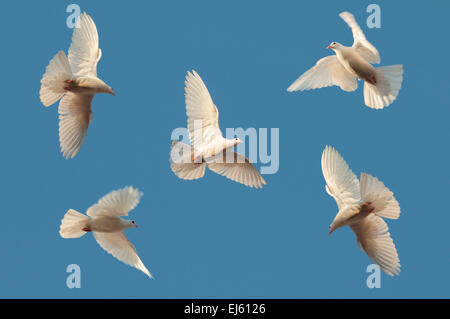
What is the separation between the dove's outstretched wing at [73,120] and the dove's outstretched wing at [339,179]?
3889 mm

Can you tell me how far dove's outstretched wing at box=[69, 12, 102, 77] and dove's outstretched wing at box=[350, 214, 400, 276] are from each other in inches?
186

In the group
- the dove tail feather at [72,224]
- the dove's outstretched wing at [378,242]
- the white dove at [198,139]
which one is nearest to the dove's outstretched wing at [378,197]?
the dove's outstretched wing at [378,242]

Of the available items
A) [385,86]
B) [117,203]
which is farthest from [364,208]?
[117,203]

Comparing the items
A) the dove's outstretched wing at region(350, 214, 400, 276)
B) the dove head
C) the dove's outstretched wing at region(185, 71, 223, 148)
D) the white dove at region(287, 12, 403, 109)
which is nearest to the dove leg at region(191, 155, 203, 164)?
the dove's outstretched wing at region(185, 71, 223, 148)

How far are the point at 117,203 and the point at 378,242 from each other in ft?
13.2

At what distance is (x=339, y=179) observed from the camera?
40.2 feet

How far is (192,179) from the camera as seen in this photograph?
508 inches

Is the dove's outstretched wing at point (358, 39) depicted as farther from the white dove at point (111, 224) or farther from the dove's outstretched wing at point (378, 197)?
the white dove at point (111, 224)

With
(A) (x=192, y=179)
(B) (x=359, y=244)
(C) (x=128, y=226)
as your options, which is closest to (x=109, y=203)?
(C) (x=128, y=226)

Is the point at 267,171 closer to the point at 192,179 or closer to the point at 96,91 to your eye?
the point at 192,179

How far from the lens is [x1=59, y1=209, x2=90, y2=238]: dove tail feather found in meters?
12.1

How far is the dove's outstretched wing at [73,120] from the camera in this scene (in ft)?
42.8

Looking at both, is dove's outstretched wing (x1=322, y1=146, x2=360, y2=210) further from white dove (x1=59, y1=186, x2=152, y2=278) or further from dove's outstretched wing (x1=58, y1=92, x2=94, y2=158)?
dove's outstretched wing (x1=58, y1=92, x2=94, y2=158)

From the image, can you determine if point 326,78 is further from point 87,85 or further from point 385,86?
point 87,85
